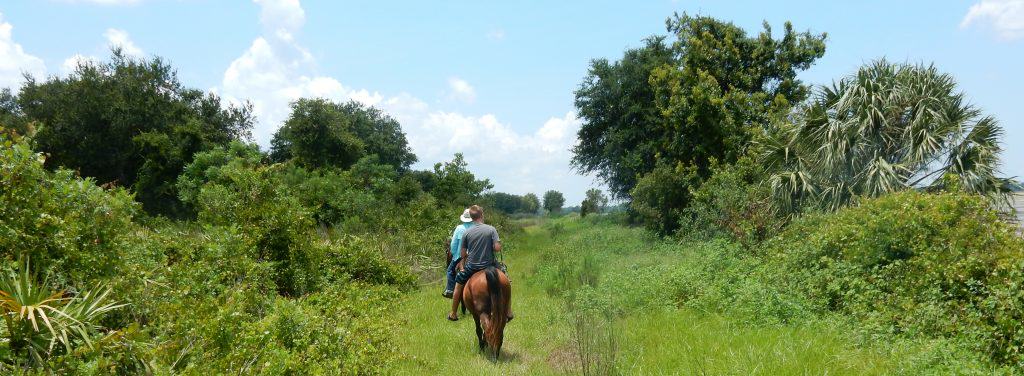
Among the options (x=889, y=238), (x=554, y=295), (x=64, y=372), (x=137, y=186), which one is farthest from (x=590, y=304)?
(x=137, y=186)

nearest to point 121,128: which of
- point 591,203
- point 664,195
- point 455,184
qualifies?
point 455,184

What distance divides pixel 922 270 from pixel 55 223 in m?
9.88

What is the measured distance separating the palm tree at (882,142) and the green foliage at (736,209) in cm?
68

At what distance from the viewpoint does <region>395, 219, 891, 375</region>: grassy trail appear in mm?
5934

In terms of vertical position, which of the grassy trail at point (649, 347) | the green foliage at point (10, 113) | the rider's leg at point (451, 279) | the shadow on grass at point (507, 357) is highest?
the green foliage at point (10, 113)

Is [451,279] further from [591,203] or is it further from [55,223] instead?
[591,203]

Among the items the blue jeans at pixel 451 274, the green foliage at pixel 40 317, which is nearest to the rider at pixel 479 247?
the blue jeans at pixel 451 274

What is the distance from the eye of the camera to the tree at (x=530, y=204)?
135m

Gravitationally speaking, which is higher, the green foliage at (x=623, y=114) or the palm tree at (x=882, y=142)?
the green foliage at (x=623, y=114)

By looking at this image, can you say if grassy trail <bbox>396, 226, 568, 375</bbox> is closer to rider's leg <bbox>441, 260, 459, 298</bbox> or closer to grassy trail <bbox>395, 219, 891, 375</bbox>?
grassy trail <bbox>395, 219, 891, 375</bbox>

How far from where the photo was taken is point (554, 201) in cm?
12438

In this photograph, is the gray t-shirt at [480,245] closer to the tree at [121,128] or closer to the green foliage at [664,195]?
the green foliage at [664,195]

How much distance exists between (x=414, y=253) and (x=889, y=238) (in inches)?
462

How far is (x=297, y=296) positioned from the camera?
10953 mm
